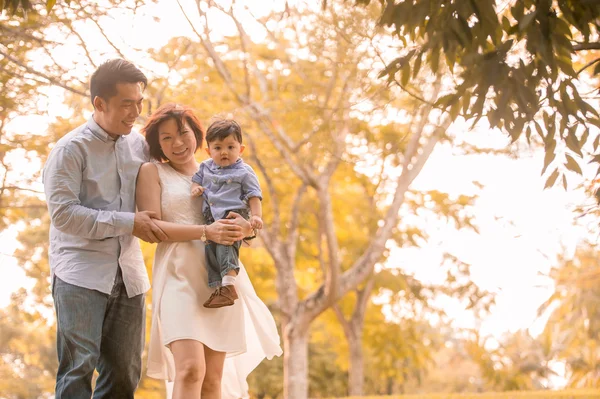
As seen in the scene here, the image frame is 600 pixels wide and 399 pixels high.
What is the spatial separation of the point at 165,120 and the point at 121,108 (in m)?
0.22

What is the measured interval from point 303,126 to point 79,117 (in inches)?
123

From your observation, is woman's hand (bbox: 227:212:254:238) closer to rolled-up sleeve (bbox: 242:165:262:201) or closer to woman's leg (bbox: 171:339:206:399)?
rolled-up sleeve (bbox: 242:165:262:201)

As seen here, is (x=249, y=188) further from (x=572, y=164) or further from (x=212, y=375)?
(x=572, y=164)

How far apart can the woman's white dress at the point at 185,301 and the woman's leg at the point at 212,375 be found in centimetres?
6

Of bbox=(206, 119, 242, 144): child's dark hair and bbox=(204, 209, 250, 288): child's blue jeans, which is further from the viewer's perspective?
bbox=(206, 119, 242, 144): child's dark hair

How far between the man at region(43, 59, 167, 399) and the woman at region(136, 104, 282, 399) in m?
Answer: 0.11

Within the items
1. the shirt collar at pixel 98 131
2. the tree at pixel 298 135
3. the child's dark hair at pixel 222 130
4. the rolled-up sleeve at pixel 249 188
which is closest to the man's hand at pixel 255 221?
the rolled-up sleeve at pixel 249 188

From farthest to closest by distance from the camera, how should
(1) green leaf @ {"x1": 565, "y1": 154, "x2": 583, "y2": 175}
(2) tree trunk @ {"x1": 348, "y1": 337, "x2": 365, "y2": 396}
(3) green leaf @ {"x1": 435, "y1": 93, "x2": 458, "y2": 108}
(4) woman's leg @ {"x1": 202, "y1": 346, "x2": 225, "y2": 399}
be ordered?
(2) tree trunk @ {"x1": 348, "y1": 337, "x2": 365, "y2": 396} < (1) green leaf @ {"x1": 565, "y1": 154, "x2": 583, "y2": 175} < (4) woman's leg @ {"x1": 202, "y1": 346, "x2": 225, "y2": 399} < (3) green leaf @ {"x1": 435, "y1": 93, "x2": 458, "y2": 108}

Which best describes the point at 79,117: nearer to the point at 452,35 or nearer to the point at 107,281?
the point at 107,281

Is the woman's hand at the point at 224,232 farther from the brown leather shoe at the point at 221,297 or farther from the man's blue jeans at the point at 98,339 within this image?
the man's blue jeans at the point at 98,339

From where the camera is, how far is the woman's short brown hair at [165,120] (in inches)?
143

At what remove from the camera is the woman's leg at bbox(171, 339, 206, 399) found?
328 cm

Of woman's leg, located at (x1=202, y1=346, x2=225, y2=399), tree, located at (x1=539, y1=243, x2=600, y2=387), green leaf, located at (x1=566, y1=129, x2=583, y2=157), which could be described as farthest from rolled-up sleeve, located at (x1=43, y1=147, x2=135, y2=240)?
tree, located at (x1=539, y1=243, x2=600, y2=387)

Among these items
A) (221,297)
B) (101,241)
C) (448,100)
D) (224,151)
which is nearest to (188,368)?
(221,297)
